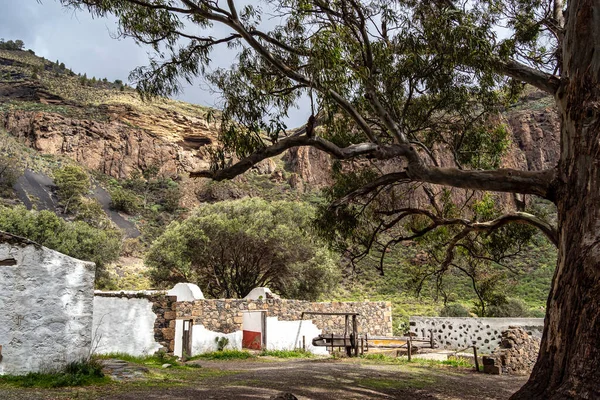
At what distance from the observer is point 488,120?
386 inches

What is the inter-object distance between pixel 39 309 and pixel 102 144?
5738 cm

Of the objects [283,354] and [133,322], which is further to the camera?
[283,354]

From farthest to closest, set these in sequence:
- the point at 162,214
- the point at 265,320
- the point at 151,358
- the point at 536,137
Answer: the point at 162,214 < the point at 536,137 < the point at 265,320 < the point at 151,358

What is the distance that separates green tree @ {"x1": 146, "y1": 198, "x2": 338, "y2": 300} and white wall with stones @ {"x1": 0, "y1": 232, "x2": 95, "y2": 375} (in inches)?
622

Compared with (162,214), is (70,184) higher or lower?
higher

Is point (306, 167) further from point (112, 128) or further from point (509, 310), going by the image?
point (509, 310)

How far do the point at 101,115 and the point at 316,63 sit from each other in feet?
205

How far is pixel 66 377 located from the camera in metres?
6.26

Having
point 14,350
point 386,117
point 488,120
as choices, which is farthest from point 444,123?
point 14,350

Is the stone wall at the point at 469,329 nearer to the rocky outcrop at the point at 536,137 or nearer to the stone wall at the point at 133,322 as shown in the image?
the stone wall at the point at 133,322

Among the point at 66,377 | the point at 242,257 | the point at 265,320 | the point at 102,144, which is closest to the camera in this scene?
the point at 66,377

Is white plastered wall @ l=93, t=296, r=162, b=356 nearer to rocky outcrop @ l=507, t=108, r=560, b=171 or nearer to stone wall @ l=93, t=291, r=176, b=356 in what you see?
stone wall @ l=93, t=291, r=176, b=356

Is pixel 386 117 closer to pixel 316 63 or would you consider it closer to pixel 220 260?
pixel 316 63

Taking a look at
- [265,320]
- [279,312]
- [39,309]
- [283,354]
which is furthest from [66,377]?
[279,312]
